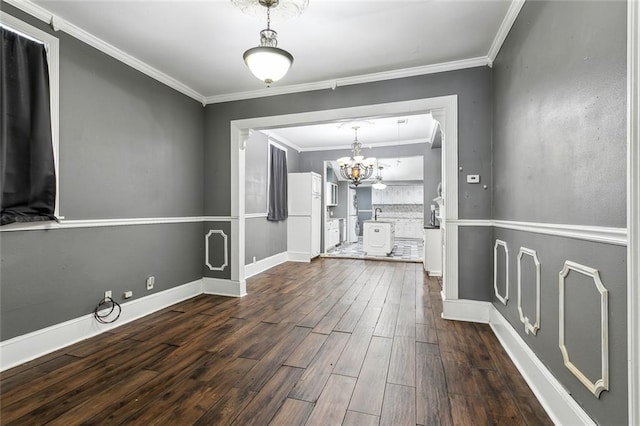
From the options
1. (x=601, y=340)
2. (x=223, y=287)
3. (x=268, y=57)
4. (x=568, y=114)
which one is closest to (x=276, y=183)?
(x=223, y=287)

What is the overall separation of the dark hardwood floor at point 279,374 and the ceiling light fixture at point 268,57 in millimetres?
2156

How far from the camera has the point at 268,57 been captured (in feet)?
6.53

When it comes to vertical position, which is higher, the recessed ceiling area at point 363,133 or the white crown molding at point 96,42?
the recessed ceiling area at point 363,133

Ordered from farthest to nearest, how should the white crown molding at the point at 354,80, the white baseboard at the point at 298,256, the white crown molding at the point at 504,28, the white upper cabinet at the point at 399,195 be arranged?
1. the white upper cabinet at the point at 399,195
2. the white baseboard at the point at 298,256
3. the white crown molding at the point at 354,80
4. the white crown molding at the point at 504,28

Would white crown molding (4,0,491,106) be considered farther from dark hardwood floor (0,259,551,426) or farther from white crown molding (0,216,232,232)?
dark hardwood floor (0,259,551,426)

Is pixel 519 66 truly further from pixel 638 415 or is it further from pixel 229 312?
pixel 229 312

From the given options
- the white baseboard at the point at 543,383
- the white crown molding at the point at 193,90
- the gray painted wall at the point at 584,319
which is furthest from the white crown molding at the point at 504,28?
the white baseboard at the point at 543,383

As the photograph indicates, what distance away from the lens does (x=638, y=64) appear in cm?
97

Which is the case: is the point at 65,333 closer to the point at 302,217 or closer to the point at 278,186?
the point at 278,186

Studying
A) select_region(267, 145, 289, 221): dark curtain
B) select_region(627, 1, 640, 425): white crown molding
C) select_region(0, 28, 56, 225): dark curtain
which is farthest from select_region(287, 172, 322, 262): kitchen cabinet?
select_region(627, 1, 640, 425): white crown molding

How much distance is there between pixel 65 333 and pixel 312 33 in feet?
10.9

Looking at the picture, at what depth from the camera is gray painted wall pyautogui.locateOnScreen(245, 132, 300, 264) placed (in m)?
5.01

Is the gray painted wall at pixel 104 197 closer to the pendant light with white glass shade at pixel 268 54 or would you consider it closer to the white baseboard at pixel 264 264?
the white baseboard at pixel 264 264

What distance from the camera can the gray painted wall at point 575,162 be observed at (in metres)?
1.10
